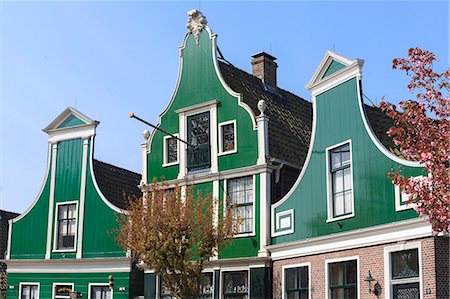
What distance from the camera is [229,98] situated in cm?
2427

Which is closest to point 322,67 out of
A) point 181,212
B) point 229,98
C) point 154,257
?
point 229,98

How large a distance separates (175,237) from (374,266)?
5.82m

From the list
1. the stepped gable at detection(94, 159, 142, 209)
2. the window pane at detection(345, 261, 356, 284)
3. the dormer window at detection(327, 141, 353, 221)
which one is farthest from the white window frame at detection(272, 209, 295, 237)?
the stepped gable at detection(94, 159, 142, 209)

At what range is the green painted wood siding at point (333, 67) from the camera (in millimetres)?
20377

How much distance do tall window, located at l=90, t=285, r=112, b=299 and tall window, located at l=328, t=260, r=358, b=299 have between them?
9750 millimetres

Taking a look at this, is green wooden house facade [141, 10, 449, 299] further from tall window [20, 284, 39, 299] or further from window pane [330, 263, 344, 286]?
tall window [20, 284, 39, 299]

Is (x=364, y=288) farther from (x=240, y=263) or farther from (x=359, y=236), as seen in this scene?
(x=240, y=263)

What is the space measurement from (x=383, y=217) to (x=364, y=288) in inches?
75.5

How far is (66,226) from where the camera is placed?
28.3m

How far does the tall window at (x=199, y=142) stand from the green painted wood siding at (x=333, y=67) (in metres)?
5.36

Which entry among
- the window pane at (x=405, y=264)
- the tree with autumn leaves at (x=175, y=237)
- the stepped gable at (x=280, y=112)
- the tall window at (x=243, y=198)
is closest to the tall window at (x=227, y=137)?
the stepped gable at (x=280, y=112)

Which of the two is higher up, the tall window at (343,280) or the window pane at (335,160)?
the window pane at (335,160)

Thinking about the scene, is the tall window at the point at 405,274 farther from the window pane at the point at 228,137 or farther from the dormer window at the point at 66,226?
the dormer window at the point at 66,226

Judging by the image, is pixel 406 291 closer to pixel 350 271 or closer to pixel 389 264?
pixel 389 264
